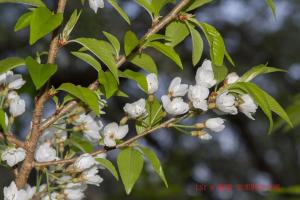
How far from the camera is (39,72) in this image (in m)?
0.80

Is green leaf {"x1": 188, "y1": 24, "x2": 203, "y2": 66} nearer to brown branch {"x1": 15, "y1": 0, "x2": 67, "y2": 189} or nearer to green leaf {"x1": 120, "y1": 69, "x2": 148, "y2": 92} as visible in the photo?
green leaf {"x1": 120, "y1": 69, "x2": 148, "y2": 92}

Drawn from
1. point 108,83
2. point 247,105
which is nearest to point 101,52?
point 108,83

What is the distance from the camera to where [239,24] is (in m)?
4.30

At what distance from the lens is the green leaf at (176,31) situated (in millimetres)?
993

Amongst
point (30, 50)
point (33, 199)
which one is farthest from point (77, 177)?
point (30, 50)

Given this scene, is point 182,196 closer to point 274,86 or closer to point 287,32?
point 274,86

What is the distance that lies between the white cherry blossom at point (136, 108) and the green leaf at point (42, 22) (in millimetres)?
192

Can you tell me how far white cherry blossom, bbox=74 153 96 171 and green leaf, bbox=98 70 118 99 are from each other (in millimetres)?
114

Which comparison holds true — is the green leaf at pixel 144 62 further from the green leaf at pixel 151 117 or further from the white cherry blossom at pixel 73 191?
the white cherry blossom at pixel 73 191

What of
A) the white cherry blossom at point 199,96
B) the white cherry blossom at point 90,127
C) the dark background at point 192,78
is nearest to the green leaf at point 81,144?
the white cherry blossom at point 90,127

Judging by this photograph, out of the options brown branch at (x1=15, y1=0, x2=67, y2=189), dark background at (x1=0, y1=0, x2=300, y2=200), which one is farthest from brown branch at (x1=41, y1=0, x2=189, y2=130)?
dark background at (x1=0, y1=0, x2=300, y2=200)

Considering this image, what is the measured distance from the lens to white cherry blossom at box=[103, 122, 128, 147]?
94 cm

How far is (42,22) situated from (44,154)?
0.27 metres

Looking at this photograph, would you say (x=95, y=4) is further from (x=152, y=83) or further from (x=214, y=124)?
(x=214, y=124)
